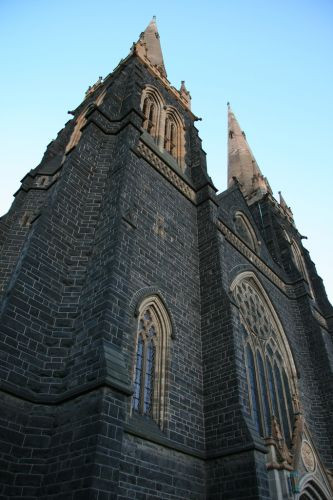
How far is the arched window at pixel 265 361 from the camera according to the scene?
13.1 metres

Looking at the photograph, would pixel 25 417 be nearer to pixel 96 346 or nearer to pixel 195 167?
pixel 96 346

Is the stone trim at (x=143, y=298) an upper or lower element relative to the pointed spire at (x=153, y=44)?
lower

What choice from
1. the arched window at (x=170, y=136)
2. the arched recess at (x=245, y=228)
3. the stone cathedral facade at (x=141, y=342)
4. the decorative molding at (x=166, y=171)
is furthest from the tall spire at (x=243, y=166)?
the decorative molding at (x=166, y=171)

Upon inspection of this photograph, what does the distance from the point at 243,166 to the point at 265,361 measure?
72.1ft

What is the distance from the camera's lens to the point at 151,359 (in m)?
9.88

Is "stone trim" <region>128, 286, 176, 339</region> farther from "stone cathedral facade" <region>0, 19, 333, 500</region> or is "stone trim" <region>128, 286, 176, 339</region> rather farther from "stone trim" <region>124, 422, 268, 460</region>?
"stone trim" <region>124, 422, 268, 460</region>

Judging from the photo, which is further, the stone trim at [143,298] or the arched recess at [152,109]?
the arched recess at [152,109]

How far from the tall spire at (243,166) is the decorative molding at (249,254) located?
10.3 metres

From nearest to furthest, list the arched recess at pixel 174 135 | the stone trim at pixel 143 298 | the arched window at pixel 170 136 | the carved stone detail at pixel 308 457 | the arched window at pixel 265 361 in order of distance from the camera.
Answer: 1. the stone trim at pixel 143 298
2. the carved stone detail at pixel 308 457
3. the arched window at pixel 265 361
4. the arched recess at pixel 174 135
5. the arched window at pixel 170 136

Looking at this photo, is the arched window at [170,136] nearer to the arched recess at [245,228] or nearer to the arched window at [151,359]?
the arched recess at [245,228]

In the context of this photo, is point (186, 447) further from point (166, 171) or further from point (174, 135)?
point (174, 135)

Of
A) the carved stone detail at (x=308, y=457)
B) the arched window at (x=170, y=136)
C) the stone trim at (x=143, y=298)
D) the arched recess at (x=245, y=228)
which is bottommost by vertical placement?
the carved stone detail at (x=308, y=457)

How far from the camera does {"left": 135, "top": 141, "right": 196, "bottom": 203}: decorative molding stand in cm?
1393

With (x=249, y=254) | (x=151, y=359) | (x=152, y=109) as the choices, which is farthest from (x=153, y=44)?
(x=151, y=359)
